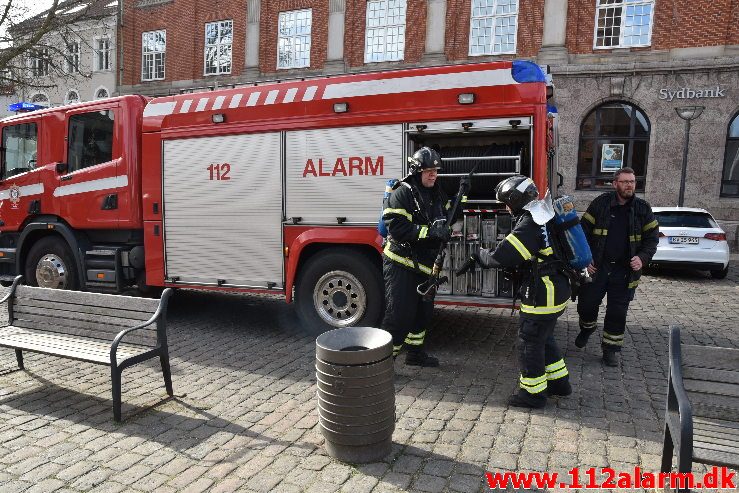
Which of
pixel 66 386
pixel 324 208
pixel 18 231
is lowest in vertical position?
pixel 66 386

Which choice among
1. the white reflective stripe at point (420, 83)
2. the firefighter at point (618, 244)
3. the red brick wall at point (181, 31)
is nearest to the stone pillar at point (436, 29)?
the red brick wall at point (181, 31)

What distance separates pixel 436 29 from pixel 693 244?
11.8 metres

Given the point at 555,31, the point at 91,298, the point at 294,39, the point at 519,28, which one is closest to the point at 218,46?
the point at 294,39

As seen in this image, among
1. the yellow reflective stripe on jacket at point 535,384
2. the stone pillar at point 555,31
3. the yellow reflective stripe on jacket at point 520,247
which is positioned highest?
the stone pillar at point 555,31

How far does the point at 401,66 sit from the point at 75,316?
54.2 feet

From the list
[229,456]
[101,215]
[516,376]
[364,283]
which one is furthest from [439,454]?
[101,215]

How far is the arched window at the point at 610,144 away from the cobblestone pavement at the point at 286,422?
1206 centimetres

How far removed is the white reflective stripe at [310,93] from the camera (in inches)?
216

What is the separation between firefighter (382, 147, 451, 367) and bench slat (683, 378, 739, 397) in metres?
2.04

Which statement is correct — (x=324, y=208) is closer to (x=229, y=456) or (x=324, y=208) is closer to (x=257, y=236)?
(x=257, y=236)

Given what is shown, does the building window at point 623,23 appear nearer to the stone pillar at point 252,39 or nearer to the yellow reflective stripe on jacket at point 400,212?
the stone pillar at point 252,39

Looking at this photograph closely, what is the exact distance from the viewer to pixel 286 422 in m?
3.72

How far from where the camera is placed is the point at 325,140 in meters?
5.45

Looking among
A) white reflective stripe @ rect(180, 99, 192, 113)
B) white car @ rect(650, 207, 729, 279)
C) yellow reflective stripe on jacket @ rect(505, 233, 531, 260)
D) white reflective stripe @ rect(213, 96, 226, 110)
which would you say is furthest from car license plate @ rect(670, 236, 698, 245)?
white reflective stripe @ rect(180, 99, 192, 113)
